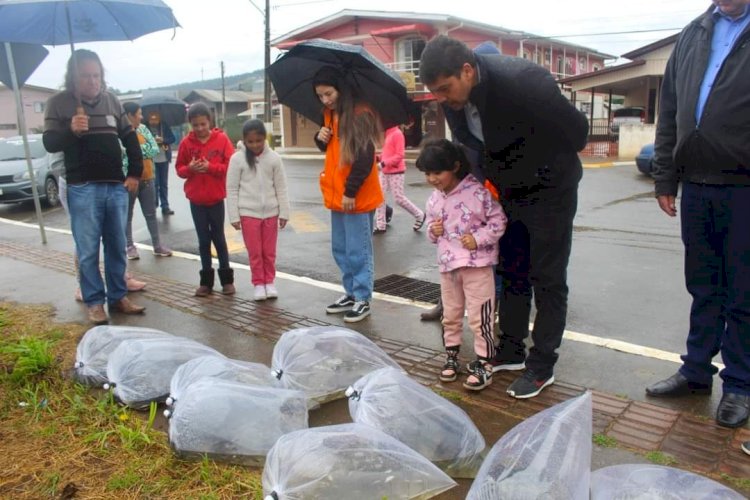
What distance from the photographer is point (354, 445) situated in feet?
7.93

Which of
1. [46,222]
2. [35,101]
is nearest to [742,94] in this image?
[46,222]

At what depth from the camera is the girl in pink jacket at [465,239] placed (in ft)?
11.5

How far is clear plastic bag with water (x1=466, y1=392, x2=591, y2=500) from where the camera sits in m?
2.14

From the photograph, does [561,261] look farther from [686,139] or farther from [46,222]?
[46,222]

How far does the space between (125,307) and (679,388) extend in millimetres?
4272

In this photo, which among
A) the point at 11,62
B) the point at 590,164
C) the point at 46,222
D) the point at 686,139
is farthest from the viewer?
the point at 590,164

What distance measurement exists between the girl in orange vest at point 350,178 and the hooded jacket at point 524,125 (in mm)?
1228

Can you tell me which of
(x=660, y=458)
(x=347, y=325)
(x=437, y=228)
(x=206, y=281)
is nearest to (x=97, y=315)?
(x=206, y=281)

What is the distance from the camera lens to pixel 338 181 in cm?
471

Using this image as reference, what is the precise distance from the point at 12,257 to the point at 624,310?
285 inches

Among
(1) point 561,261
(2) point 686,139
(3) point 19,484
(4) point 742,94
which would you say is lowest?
(3) point 19,484

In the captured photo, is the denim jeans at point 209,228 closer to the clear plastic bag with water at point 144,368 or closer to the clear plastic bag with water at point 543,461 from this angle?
the clear plastic bag with water at point 144,368

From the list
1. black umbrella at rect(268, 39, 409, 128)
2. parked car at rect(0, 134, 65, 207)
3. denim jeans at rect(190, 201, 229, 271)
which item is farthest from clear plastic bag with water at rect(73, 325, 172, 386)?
parked car at rect(0, 134, 65, 207)

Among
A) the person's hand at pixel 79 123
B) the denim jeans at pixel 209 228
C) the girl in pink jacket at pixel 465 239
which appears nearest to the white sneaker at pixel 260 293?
the denim jeans at pixel 209 228
